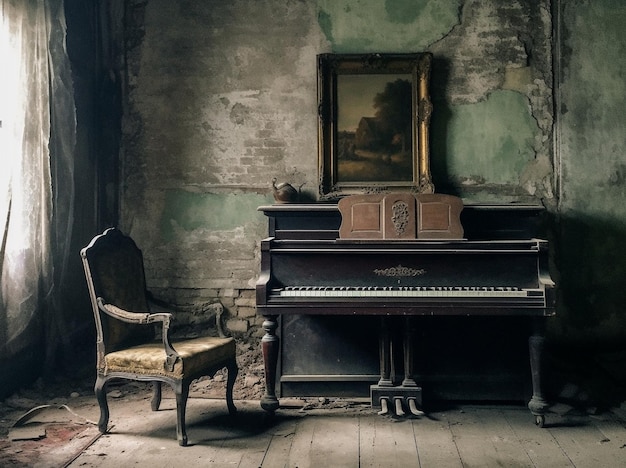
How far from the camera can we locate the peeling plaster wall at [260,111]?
14.9 feet

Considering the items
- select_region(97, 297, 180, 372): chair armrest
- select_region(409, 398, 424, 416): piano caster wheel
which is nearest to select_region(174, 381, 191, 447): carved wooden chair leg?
select_region(97, 297, 180, 372): chair armrest

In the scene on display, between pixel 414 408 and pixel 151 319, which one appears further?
pixel 414 408

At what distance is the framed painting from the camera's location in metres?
4.55

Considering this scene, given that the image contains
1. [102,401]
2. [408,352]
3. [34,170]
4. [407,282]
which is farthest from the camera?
[34,170]

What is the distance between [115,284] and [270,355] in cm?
105

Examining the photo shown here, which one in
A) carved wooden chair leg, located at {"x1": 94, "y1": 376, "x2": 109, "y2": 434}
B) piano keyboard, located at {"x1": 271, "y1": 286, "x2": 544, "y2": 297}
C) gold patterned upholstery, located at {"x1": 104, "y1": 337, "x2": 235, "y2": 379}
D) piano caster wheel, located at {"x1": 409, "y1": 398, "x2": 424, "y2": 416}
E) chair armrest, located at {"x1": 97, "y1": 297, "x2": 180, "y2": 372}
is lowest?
piano caster wheel, located at {"x1": 409, "y1": 398, "x2": 424, "y2": 416}

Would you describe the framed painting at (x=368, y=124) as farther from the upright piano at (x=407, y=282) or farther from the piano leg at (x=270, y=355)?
the piano leg at (x=270, y=355)

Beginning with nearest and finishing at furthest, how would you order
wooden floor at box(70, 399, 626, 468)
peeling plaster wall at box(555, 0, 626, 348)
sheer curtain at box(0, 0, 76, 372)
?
wooden floor at box(70, 399, 626, 468) < sheer curtain at box(0, 0, 76, 372) < peeling plaster wall at box(555, 0, 626, 348)

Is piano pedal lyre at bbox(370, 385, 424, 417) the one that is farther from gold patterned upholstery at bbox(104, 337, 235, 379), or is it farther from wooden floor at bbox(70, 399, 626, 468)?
gold patterned upholstery at bbox(104, 337, 235, 379)

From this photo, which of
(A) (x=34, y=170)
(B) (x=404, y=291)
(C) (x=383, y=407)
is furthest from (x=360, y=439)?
(A) (x=34, y=170)

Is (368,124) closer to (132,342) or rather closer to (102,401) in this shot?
(132,342)

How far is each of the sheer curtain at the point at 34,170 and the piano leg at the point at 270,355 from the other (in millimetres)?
1687

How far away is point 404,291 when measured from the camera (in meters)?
3.51

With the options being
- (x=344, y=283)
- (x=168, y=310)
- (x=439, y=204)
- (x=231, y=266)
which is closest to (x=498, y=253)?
(x=439, y=204)
